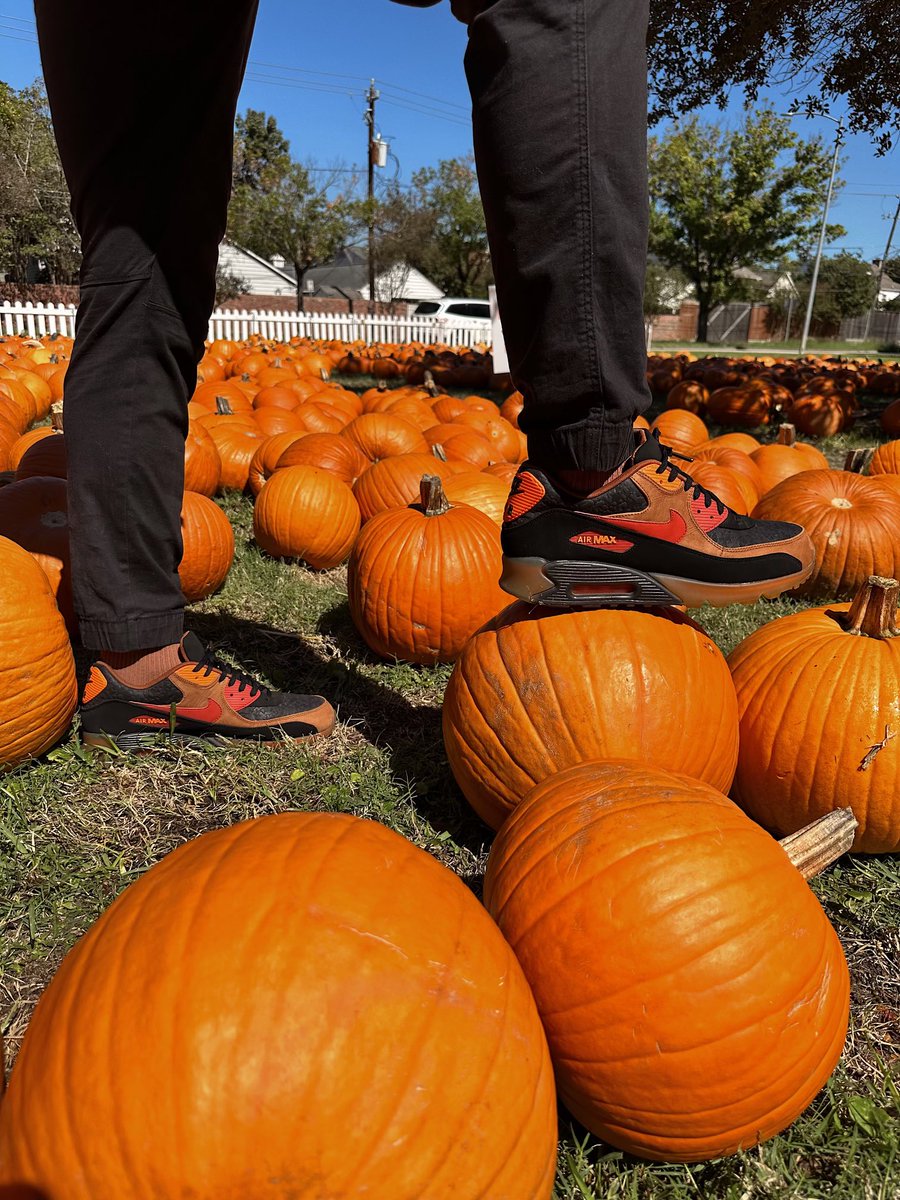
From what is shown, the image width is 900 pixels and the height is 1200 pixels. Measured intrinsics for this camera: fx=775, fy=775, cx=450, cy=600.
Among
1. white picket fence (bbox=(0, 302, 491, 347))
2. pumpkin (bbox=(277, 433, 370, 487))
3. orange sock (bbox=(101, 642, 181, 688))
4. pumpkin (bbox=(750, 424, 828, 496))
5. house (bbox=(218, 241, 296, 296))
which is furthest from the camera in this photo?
house (bbox=(218, 241, 296, 296))

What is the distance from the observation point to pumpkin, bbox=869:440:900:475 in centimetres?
533

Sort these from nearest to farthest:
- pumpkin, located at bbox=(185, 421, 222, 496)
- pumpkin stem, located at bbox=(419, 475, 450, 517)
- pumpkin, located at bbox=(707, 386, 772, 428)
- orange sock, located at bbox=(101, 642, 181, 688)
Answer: orange sock, located at bbox=(101, 642, 181, 688), pumpkin stem, located at bbox=(419, 475, 450, 517), pumpkin, located at bbox=(185, 421, 222, 496), pumpkin, located at bbox=(707, 386, 772, 428)

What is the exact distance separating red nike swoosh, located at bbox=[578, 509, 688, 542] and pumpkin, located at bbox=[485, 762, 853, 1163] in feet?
2.43

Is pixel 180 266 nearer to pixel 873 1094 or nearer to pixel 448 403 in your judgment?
pixel 873 1094

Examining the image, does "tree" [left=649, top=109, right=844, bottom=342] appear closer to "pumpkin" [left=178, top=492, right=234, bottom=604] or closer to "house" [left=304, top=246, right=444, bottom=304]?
"house" [left=304, top=246, right=444, bottom=304]

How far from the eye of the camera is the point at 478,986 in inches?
41.6

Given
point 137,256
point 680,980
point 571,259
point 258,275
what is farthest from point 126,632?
point 258,275

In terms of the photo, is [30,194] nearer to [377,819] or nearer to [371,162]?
[371,162]

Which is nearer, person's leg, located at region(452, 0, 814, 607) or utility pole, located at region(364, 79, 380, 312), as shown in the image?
person's leg, located at region(452, 0, 814, 607)

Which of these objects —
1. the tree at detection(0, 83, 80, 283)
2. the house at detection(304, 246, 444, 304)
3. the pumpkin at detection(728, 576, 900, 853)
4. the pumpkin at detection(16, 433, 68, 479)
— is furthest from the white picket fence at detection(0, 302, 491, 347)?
the house at detection(304, 246, 444, 304)

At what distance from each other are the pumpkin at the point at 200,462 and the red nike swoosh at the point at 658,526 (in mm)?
3517

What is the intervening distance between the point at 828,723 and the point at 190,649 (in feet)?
5.84

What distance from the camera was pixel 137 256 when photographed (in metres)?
A: 1.91

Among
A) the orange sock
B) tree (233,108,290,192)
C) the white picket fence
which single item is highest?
tree (233,108,290,192)
